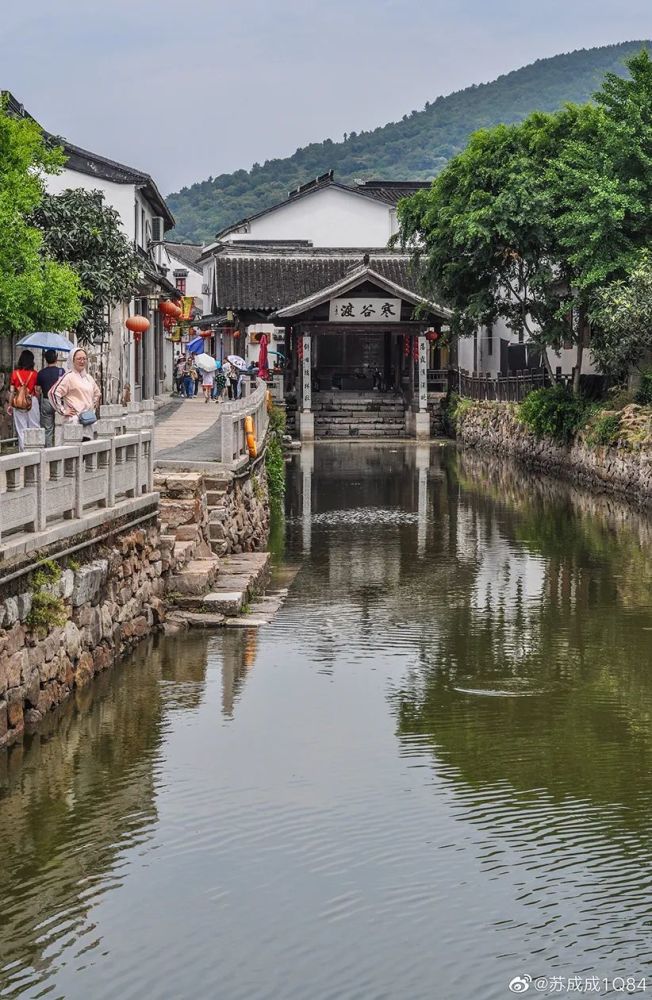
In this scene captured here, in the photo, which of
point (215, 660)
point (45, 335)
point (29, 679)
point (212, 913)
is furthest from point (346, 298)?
point (212, 913)

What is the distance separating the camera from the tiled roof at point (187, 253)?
9875 cm

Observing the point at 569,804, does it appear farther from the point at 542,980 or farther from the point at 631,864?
the point at 542,980

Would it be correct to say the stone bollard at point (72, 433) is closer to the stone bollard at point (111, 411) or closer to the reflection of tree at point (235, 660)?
the reflection of tree at point (235, 660)

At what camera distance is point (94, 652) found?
1547cm

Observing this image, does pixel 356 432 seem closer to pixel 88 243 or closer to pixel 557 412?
pixel 557 412

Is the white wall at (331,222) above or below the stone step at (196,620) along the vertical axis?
above

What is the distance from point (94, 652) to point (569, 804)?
Answer: 5.91m

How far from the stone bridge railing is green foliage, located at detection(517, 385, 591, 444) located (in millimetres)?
23500

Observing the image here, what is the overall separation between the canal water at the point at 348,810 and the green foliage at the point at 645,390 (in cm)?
1567

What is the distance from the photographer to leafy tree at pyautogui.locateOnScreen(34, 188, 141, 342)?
28.5 m

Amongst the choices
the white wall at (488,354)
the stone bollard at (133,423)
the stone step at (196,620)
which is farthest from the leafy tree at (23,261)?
the white wall at (488,354)

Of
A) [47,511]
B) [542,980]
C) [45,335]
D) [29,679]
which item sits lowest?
[542,980]

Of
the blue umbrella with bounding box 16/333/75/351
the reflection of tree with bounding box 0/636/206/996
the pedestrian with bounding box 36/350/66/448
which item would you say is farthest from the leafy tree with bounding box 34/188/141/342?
the reflection of tree with bounding box 0/636/206/996

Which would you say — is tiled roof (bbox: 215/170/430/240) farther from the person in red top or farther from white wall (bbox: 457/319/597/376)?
the person in red top
